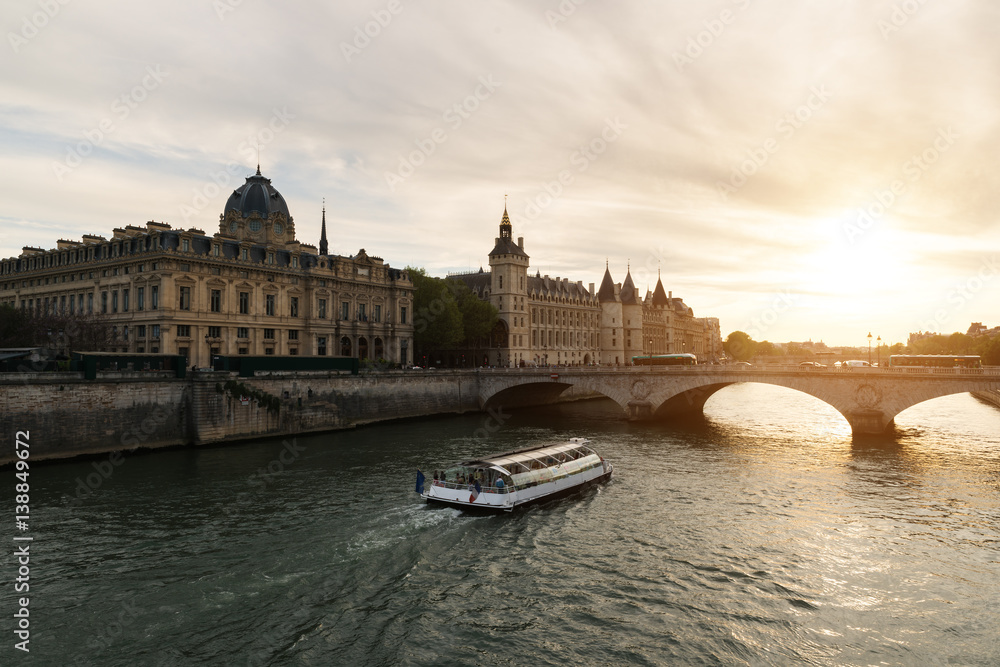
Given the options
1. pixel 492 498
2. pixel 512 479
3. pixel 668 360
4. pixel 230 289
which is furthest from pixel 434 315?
pixel 492 498

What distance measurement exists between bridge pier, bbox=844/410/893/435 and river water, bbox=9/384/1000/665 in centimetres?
914

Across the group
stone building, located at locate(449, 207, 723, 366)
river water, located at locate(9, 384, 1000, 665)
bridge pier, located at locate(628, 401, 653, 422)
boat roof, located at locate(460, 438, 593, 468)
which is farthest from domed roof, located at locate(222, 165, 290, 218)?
boat roof, located at locate(460, 438, 593, 468)

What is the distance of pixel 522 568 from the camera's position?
24.0 m

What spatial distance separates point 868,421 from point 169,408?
57.0 m

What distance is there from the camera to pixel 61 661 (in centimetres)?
1677

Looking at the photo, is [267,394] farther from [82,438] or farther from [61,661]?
[61,661]

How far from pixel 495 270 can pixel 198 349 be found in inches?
2494

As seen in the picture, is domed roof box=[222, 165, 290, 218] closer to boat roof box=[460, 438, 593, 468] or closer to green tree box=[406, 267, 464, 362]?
green tree box=[406, 267, 464, 362]

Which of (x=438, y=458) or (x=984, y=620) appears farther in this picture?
(x=438, y=458)

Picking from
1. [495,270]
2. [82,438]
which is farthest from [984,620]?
[495,270]

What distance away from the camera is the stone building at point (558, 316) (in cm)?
12019

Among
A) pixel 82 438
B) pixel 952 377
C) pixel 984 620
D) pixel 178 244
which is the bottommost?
pixel 984 620

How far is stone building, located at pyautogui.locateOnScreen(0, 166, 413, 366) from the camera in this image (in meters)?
66.8

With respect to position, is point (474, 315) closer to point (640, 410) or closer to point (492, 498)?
point (640, 410)
